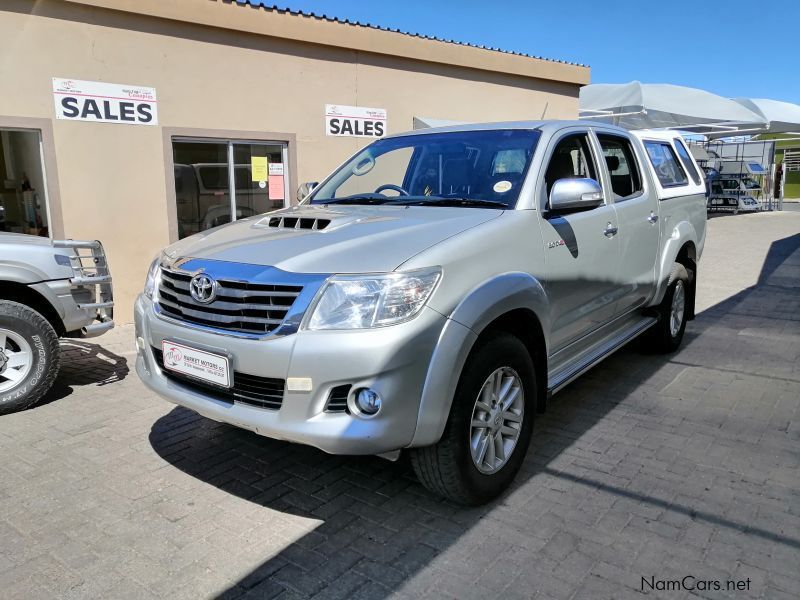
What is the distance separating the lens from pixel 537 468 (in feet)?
11.8

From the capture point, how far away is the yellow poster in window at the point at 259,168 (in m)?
8.62

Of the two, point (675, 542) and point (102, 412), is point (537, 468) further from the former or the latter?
point (102, 412)

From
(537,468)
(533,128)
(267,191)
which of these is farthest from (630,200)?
(267,191)

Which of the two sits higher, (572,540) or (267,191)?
(267,191)

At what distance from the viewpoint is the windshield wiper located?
11.3 ft

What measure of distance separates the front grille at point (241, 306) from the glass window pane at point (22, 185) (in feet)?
17.1

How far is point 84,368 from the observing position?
18.7ft

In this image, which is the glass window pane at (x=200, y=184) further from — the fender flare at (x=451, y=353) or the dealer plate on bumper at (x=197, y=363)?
the fender flare at (x=451, y=353)

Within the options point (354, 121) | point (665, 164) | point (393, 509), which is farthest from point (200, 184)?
point (393, 509)

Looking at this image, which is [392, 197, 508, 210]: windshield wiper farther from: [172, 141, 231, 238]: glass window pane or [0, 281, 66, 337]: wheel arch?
[172, 141, 231, 238]: glass window pane

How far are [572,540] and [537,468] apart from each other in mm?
733

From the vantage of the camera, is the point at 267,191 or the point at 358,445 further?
the point at 267,191

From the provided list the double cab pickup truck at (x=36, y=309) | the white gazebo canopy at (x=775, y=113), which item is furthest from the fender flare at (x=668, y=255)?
the white gazebo canopy at (x=775, y=113)

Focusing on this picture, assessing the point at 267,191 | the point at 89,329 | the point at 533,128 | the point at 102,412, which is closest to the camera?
the point at 533,128
